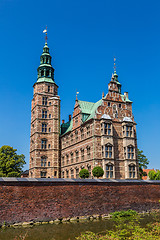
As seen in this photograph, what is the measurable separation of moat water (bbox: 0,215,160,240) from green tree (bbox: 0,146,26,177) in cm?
2998

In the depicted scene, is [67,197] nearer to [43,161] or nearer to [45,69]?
[43,161]

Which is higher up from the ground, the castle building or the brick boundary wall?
the castle building

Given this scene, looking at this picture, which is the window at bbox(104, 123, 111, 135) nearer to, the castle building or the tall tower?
the castle building

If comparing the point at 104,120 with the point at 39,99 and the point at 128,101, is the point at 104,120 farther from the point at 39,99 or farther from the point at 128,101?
the point at 39,99

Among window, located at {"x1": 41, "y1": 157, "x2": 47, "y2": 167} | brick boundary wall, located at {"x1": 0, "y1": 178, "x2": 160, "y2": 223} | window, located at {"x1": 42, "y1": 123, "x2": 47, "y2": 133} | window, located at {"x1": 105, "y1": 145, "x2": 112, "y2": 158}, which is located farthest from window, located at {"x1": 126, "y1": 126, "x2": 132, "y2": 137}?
window, located at {"x1": 41, "y1": 157, "x2": 47, "y2": 167}

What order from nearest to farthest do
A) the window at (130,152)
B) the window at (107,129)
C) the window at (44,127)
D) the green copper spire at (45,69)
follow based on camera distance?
the window at (107,129) → the window at (130,152) → the window at (44,127) → the green copper spire at (45,69)

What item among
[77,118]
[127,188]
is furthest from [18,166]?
[127,188]

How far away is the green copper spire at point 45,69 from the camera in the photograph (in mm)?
55431

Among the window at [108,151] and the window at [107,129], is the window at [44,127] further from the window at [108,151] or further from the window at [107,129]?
the window at [108,151]

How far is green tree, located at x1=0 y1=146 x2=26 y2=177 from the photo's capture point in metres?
48.5

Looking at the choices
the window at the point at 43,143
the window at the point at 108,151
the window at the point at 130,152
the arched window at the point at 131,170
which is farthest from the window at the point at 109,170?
the window at the point at 43,143

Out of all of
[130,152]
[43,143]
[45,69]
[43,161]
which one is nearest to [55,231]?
[130,152]

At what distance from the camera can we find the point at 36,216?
20797 millimetres

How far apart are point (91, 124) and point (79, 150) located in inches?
250
